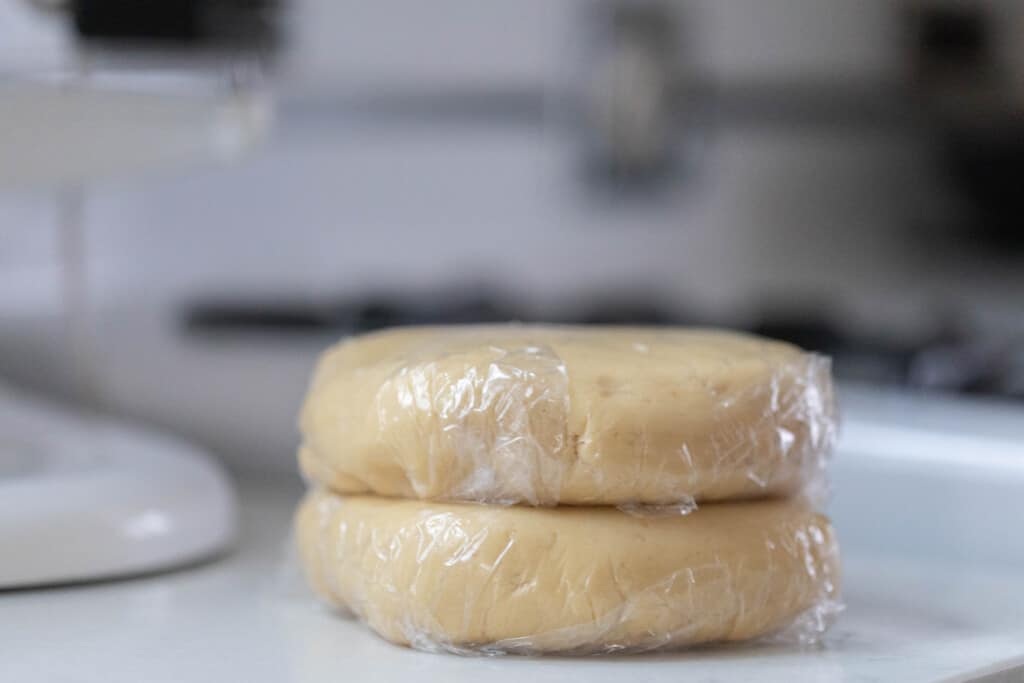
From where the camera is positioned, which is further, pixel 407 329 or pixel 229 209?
pixel 229 209

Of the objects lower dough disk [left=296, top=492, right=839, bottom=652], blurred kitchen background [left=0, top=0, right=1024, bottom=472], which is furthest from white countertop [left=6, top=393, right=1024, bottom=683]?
blurred kitchen background [left=0, top=0, right=1024, bottom=472]

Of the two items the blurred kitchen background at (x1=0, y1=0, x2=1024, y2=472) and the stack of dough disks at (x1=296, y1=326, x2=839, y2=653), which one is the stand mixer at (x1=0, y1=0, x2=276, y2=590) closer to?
the blurred kitchen background at (x1=0, y1=0, x2=1024, y2=472)

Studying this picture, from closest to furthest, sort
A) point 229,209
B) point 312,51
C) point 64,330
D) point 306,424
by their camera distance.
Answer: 1. point 306,424
2. point 64,330
3. point 229,209
4. point 312,51

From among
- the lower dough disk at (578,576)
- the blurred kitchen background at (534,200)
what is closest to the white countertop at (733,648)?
the lower dough disk at (578,576)

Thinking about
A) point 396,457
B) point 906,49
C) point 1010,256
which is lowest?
point 1010,256

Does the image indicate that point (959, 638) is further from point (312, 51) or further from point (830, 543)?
point (312, 51)

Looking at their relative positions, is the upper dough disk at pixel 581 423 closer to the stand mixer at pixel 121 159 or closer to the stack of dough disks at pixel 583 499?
the stack of dough disks at pixel 583 499

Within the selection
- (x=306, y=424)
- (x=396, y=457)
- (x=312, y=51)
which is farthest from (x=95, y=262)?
(x=312, y=51)
